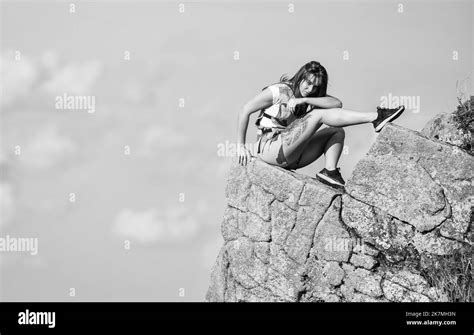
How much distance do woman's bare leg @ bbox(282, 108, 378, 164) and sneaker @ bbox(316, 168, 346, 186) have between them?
507 mm

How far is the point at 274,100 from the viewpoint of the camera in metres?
12.9

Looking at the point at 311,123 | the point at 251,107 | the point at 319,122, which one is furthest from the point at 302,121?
the point at 251,107

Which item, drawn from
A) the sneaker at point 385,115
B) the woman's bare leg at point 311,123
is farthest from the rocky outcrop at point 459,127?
the woman's bare leg at point 311,123

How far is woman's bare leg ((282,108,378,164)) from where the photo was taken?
11961 mm

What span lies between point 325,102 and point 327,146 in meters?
0.73

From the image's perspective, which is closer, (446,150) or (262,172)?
(446,150)

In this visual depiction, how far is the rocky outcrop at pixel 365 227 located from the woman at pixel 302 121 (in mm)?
300

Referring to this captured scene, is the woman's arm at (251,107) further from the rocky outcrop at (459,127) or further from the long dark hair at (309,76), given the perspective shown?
the rocky outcrop at (459,127)

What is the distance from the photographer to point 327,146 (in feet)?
41.2

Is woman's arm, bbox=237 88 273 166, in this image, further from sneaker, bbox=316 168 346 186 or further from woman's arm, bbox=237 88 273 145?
sneaker, bbox=316 168 346 186

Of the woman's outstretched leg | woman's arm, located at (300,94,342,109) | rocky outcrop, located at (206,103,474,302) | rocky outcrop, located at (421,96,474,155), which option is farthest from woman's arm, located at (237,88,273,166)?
rocky outcrop, located at (421,96,474,155)
